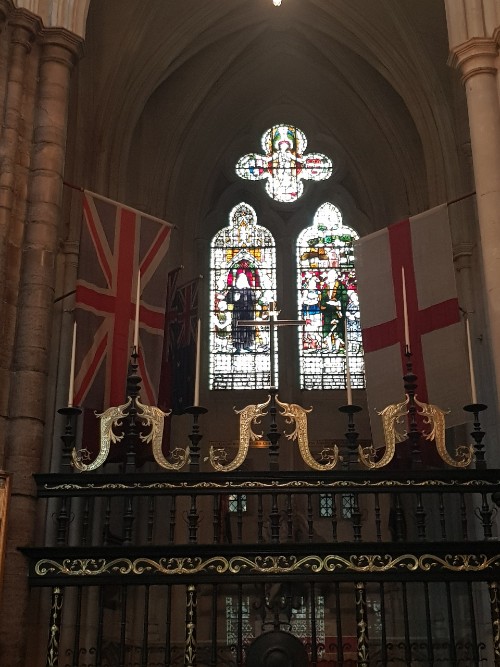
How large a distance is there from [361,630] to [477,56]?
549 cm

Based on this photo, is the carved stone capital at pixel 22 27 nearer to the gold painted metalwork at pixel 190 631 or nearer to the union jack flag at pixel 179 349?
the union jack flag at pixel 179 349

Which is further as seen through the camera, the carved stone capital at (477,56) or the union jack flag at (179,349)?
the union jack flag at (179,349)

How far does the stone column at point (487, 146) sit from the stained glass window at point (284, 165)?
811 centimetres

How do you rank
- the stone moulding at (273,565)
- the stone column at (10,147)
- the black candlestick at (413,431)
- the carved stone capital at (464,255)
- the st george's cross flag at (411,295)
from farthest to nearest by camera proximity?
the carved stone capital at (464,255), the st george's cross flag at (411,295), the stone column at (10,147), the black candlestick at (413,431), the stone moulding at (273,565)

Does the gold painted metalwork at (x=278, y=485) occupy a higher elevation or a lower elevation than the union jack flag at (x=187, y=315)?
lower

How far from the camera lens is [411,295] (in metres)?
9.48

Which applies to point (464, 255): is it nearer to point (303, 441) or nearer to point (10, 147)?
point (10, 147)

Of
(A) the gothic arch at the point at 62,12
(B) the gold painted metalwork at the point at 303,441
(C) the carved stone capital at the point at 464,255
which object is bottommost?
(B) the gold painted metalwork at the point at 303,441

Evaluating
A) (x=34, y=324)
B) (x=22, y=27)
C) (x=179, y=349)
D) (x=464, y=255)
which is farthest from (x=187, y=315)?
(x=34, y=324)

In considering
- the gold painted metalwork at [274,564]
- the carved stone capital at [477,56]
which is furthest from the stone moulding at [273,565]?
the carved stone capital at [477,56]

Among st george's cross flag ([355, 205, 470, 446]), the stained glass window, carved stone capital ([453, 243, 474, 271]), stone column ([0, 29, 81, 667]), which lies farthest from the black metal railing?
the stained glass window

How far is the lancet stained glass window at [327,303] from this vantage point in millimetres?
15766

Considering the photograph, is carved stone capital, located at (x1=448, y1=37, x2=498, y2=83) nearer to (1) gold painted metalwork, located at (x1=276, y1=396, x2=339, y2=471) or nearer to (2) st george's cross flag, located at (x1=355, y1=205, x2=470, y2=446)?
(2) st george's cross flag, located at (x1=355, y1=205, x2=470, y2=446)

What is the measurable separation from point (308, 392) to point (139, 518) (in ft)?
11.8
